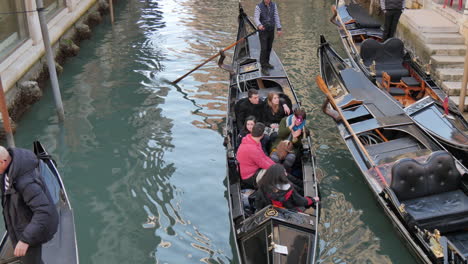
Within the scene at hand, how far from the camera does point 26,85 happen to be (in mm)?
6676

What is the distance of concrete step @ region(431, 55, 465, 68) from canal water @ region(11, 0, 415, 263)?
1699 mm

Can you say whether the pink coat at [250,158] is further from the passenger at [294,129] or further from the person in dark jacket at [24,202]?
the person in dark jacket at [24,202]

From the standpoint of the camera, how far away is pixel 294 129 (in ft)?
15.8

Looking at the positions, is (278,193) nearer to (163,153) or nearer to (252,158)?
(252,158)

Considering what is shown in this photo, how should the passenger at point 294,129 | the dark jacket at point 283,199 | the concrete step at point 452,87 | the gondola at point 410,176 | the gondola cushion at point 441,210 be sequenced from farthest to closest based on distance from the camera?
1. the concrete step at point 452,87
2. the passenger at point 294,129
3. the gondola cushion at point 441,210
4. the gondola at point 410,176
5. the dark jacket at point 283,199

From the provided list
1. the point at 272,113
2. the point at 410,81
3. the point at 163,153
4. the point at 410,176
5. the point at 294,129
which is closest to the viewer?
the point at 410,176

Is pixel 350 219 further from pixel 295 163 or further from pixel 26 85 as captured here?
pixel 26 85

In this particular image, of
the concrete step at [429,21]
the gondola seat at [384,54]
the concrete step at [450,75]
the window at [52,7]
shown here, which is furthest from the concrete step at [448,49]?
the window at [52,7]

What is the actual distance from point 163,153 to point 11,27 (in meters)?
2.91

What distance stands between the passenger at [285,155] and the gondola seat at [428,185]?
880mm

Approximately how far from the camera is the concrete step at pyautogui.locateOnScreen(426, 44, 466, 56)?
24.6 ft

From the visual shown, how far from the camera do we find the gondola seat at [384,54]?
22.6 ft

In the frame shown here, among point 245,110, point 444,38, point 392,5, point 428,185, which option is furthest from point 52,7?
point 428,185

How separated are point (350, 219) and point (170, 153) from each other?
2184 millimetres
